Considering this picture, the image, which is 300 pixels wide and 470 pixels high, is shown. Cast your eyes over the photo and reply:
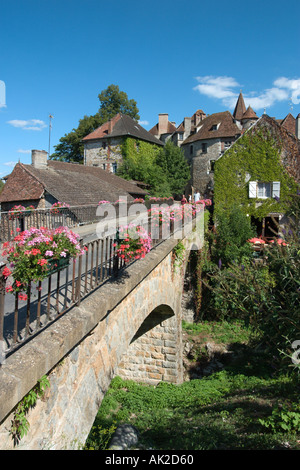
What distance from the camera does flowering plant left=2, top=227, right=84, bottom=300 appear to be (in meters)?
3.12

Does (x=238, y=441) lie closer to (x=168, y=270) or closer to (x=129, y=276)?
(x=129, y=276)

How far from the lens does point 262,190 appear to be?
23.4 meters

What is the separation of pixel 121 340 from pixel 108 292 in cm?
94

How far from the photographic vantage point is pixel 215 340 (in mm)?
16219

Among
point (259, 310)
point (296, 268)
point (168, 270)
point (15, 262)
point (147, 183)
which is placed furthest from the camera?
point (147, 183)

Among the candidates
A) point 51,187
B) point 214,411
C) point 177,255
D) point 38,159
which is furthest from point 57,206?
point 38,159

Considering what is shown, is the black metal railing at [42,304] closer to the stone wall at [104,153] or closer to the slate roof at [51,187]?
the slate roof at [51,187]

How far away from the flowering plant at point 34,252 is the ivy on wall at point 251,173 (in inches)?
827

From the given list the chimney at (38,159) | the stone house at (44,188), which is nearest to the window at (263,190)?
the stone house at (44,188)

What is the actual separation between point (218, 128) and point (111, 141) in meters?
12.4

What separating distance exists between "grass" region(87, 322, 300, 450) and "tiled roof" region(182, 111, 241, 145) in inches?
1187

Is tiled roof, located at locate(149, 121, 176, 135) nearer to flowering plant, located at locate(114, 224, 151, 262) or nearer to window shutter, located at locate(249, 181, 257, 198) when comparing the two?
window shutter, located at locate(249, 181, 257, 198)

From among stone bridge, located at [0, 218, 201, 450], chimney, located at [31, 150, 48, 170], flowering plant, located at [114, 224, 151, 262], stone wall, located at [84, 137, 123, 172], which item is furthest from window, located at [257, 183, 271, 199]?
flowering plant, located at [114, 224, 151, 262]
